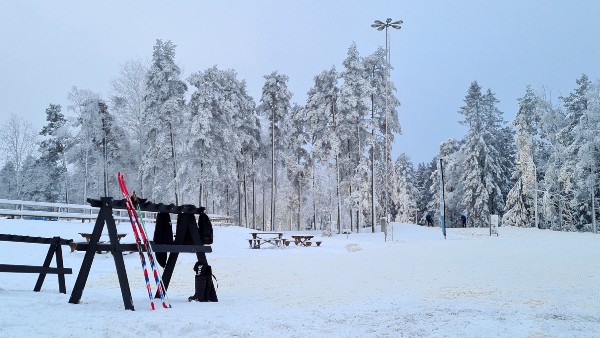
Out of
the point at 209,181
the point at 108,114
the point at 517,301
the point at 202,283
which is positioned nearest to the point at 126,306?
the point at 202,283

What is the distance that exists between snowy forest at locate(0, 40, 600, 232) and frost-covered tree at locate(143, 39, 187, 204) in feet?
Answer: 0.37

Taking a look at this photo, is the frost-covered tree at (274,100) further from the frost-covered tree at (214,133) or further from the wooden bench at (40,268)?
the wooden bench at (40,268)

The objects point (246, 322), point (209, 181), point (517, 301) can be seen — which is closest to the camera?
point (246, 322)

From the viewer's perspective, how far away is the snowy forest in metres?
39.8

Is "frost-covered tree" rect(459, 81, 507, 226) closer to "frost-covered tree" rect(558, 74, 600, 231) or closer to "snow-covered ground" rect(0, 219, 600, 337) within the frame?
"frost-covered tree" rect(558, 74, 600, 231)

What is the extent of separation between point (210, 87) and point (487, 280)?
3386 centimetres

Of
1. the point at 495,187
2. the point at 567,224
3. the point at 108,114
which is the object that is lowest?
the point at 567,224

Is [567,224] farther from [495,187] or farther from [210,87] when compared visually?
[210,87]

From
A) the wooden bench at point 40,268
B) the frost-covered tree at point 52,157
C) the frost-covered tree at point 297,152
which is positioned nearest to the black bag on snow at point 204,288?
the wooden bench at point 40,268

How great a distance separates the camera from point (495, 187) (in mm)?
51781

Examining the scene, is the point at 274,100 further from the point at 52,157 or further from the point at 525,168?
the point at 525,168

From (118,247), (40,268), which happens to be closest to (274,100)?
(40,268)

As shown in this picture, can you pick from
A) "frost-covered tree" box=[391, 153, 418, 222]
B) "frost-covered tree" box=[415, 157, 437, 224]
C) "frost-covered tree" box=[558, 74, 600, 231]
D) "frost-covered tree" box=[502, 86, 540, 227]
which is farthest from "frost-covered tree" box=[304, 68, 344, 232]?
"frost-covered tree" box=[415, 157, 437, 224]

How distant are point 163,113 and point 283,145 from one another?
15027 millimetres
